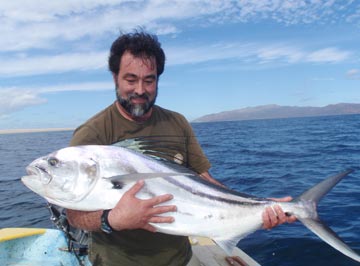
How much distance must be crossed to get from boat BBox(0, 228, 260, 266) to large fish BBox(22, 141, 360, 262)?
7.54ft

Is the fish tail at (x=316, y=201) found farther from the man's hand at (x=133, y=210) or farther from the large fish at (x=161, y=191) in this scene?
the man's hand at (x=133, y=210)

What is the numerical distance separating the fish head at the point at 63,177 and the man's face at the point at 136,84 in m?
0.75

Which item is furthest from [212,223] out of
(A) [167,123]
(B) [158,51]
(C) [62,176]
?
(B) [158,51]

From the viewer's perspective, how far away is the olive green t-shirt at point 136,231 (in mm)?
3256

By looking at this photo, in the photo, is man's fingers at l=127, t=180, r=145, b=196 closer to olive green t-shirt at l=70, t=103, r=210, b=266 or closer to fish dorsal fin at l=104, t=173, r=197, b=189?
fish dorsal fin at l=104, t=173, r=197, b=189

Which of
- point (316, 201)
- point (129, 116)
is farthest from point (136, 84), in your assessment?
point (316, 201)

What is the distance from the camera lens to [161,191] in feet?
9.71

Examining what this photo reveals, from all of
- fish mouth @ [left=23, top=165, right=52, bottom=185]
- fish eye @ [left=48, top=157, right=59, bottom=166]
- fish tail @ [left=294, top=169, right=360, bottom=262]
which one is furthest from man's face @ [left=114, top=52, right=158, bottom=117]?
fish tail @ [left=294, top=169, right=360, bottom=262]

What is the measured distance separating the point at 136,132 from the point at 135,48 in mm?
913

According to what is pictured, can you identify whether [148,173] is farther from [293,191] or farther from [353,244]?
[293,191]

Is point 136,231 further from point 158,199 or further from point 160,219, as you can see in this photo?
→ point 158,199

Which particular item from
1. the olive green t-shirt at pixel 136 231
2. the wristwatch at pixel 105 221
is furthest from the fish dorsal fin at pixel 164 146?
the wristwatch at pixel 105 221

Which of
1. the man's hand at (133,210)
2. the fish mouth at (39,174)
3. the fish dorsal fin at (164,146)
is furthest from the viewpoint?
the fish dorsal fin at (164,146)

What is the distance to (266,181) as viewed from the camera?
14492 mm
